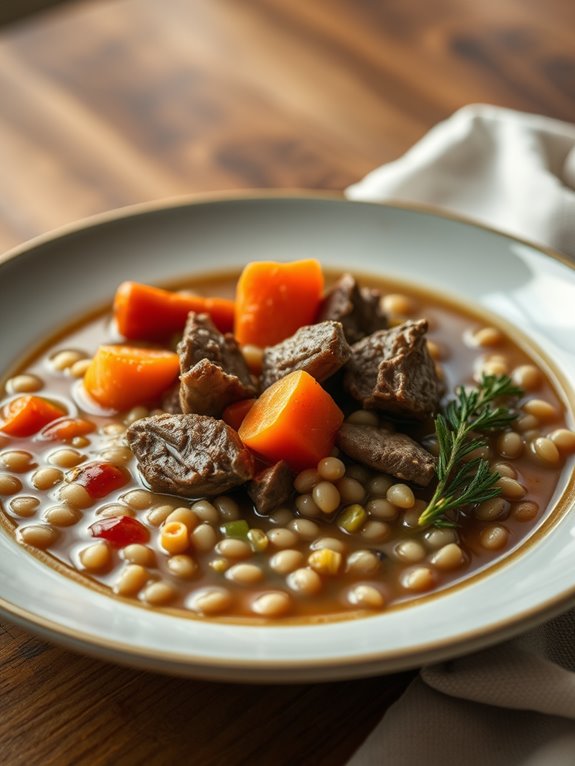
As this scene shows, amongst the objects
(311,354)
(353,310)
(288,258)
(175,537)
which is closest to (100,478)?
(175,537)

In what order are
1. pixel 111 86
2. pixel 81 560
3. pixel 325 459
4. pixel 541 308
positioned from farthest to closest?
pixel 111 86, pixel 541 308, pixel 325 459, pixel 81 560

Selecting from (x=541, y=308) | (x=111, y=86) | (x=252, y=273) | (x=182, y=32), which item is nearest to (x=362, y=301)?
(x=252, y=273)

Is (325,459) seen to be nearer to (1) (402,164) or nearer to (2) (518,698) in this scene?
(2) (518,698)

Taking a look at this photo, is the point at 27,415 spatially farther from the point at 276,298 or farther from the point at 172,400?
the point at 276,298

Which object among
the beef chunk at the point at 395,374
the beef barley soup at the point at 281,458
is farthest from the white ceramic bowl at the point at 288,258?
the beef chunk at the point at 395,374

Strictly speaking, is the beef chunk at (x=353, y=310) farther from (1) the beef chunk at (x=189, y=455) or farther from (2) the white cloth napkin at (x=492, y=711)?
(2) the white cloth napkin at (x=492, y=711)

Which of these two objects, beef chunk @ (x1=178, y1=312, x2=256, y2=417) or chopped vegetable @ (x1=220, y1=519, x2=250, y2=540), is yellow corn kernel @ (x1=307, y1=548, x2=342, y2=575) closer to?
chopped vegetable @ (x1=220, y1=519, x2=250, y2=540)
